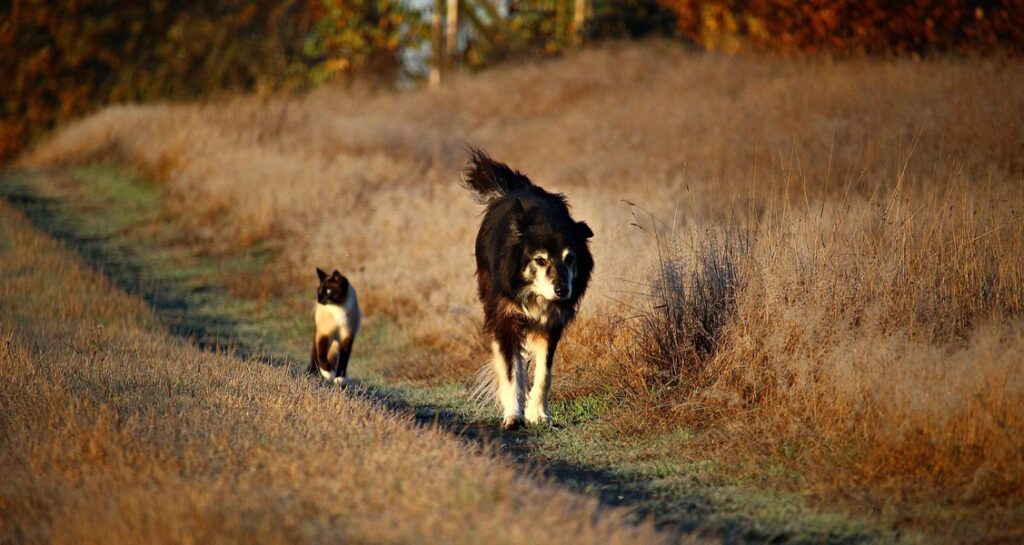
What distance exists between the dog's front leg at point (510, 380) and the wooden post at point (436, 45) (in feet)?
85.4

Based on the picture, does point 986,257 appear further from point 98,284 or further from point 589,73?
point 589,73

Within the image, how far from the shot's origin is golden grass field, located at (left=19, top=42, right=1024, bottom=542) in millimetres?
5941

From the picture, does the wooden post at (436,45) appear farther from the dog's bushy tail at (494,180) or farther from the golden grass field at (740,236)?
the dog's bushy tail at (494,180)

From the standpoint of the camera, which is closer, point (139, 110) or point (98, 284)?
point (98, 284)

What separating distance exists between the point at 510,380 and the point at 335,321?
2542 mm

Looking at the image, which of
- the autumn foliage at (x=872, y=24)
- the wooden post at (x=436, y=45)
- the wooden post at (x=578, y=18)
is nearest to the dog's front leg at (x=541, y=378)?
the autumn foliage at (x=872, y=24)

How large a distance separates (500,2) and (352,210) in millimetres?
21856

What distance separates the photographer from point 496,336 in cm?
757

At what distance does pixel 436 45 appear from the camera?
109 ft

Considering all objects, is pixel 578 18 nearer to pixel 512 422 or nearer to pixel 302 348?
pixel 302 348

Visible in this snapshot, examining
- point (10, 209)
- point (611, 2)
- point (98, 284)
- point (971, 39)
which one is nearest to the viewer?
point (98, 284)

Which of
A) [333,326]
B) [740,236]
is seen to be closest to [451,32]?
[333,326]

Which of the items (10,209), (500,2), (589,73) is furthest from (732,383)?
(500,2)

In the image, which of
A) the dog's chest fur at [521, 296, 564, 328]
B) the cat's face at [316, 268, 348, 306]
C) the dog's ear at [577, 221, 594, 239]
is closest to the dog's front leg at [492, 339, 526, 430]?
the dog's chest fur at [521, 296, 564, 328]
